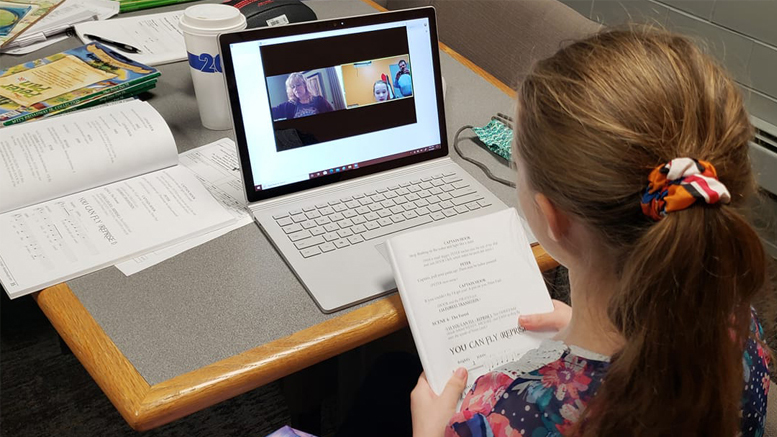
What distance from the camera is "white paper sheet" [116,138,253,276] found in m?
0.92

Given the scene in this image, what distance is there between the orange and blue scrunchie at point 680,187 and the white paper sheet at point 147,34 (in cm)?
108

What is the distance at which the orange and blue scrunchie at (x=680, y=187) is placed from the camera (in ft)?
1.87

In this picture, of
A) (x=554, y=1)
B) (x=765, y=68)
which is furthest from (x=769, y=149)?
(x=554, y=1)

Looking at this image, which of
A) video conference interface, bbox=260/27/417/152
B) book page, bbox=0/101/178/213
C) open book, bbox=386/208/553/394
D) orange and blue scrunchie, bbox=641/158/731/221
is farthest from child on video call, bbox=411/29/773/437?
book page, bbox=0/101/178/213

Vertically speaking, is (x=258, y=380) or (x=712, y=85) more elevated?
(x=712, y=85)

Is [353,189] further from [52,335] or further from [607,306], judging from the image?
[52,335]

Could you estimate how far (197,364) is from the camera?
0.77 m

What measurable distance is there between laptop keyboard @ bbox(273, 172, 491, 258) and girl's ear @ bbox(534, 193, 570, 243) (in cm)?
30

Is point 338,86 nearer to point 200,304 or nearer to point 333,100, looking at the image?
point 333,100

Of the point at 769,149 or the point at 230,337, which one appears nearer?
the point at 230,337

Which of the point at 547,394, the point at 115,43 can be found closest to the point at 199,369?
the point at 547,394

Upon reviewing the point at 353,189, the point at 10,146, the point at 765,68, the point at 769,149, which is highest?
the point at 10,146

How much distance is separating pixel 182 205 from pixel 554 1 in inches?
37.7

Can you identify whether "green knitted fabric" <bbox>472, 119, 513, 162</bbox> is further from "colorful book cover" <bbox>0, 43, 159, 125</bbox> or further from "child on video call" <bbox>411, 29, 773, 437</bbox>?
"colorful book cover" <bbox>0, 43, 159, 125</bbox>
